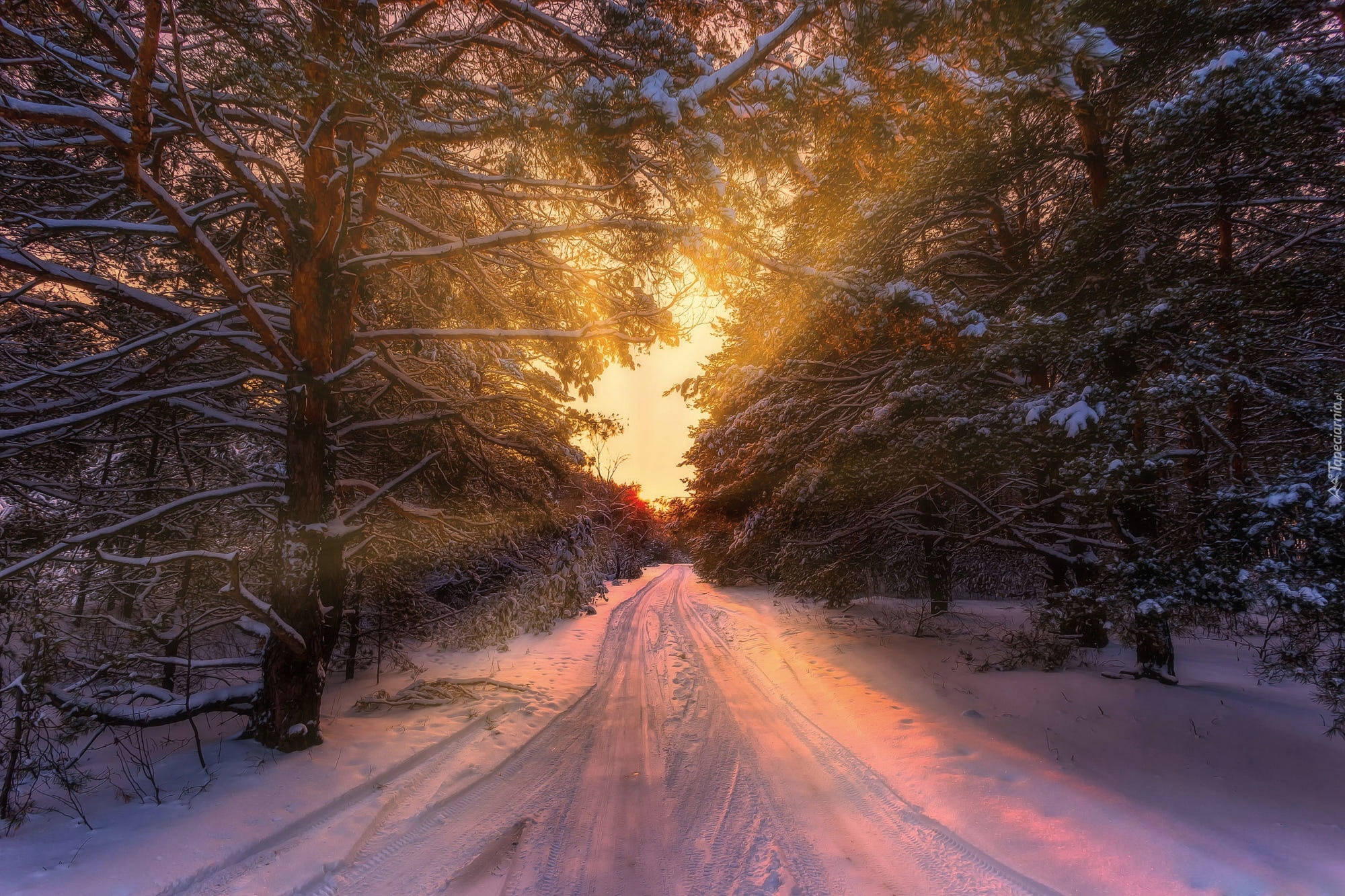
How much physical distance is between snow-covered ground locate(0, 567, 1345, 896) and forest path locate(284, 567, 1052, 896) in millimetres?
21

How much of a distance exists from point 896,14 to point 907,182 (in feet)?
11.0

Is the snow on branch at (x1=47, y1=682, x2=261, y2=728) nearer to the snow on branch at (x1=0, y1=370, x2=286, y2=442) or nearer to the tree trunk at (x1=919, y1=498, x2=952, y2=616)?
the snow on branch at (x1=0, y1=370, x2=286, y2=442)

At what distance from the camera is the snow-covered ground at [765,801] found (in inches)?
116

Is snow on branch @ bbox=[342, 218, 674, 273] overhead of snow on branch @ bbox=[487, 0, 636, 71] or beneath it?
beneath

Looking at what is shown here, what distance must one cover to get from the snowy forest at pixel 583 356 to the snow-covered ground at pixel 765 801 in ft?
0.17

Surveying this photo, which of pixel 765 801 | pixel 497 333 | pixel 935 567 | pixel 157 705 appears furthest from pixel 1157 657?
pixel 157 705

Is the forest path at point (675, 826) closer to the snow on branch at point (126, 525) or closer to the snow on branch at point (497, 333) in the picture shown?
the snow on branch at point (126, 525)

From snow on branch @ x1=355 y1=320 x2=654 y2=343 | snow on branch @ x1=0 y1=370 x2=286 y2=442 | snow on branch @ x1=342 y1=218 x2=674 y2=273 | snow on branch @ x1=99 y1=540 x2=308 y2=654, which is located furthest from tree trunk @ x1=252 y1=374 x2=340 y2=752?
snow on branch @ x1=342 y1=218 x2=674 y2=273

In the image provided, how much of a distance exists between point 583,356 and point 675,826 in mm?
6204

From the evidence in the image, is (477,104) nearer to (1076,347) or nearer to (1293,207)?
(1076,347)

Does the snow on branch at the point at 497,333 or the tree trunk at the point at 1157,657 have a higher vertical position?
the snow on branch at the point at 497,333

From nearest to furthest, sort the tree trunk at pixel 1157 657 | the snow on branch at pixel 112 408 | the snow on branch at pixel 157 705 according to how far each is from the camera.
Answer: the snow on branch at pixel 112 408 < the snow on branch at pixel 157 705 < the tree trunk at pixel 1157 657

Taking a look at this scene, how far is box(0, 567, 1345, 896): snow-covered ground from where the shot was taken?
294 centimetres

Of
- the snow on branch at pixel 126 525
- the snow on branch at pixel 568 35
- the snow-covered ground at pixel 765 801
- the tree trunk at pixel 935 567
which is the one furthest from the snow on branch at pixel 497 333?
the tree trunk at pixel 935 567
